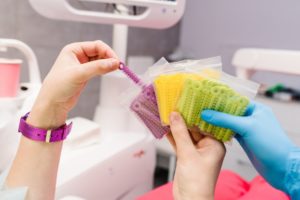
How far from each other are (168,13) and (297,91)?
94cm

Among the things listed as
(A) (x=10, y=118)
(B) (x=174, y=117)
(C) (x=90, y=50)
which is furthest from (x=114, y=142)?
(B) (x=174, y=117)

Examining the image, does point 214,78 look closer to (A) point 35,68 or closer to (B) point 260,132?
(B) point 260,132

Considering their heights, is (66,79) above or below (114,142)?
above

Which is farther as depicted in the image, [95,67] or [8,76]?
[8,76]

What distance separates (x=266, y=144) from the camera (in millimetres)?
566

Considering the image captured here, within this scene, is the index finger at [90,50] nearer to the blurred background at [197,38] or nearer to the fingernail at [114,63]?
the fingernail at [114,63]

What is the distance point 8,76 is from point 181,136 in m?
0.48

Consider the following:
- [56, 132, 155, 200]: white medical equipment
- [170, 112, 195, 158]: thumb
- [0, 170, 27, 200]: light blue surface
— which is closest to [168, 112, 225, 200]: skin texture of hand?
[170, 112, 195, 158]: thumb

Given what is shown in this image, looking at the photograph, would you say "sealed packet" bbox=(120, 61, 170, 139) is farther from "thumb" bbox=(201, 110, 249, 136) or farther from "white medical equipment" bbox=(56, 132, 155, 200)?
"white medical equipment" bbox=(56, 132, 155, 200)

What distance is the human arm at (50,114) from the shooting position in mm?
602

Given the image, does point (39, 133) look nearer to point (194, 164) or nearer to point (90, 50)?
point (90, 50)

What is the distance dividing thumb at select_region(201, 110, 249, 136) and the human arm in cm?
18

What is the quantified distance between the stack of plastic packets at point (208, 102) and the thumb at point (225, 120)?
10mm

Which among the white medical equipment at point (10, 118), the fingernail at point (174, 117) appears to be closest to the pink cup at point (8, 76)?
the white medical equipment at point (10, 118)
